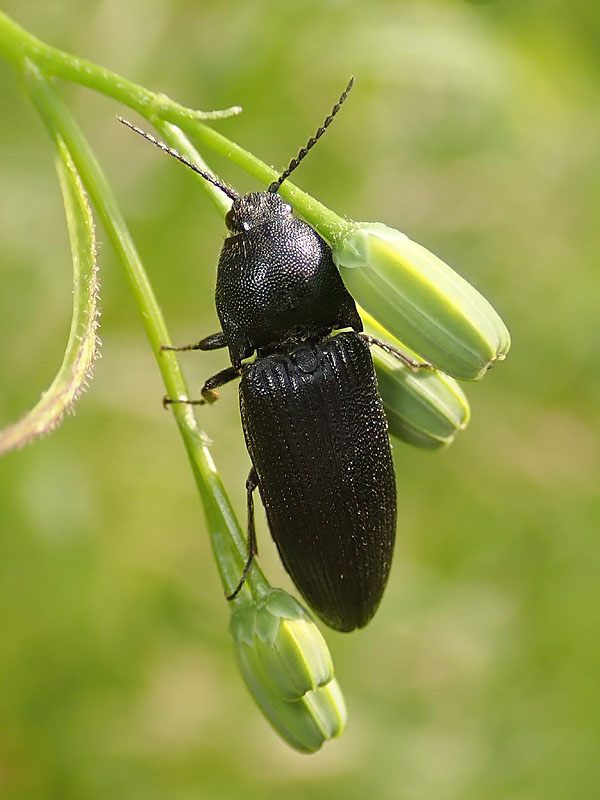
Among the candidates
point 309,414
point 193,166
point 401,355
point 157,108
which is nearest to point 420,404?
point 401,355

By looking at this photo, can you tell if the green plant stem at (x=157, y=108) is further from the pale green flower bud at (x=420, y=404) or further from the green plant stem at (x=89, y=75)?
the pale green flower bud at (x=420, y=404)

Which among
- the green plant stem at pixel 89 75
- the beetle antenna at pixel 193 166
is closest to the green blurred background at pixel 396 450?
the beetle antenna at pixel 193 166

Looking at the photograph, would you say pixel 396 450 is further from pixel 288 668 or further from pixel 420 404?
pixel 288 668

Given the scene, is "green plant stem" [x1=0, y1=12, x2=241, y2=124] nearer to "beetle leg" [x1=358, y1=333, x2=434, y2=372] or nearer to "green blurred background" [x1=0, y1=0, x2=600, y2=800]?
"beetle leg" [x1=358, y1=333, x2=434, y2=372]

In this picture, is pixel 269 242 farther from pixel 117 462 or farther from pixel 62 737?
pixel 62 737

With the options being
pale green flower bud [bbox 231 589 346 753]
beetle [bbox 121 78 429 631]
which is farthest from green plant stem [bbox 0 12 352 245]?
pale green flower bud [bbox 231 589 346 753]

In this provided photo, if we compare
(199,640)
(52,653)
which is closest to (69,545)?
(52,653)
